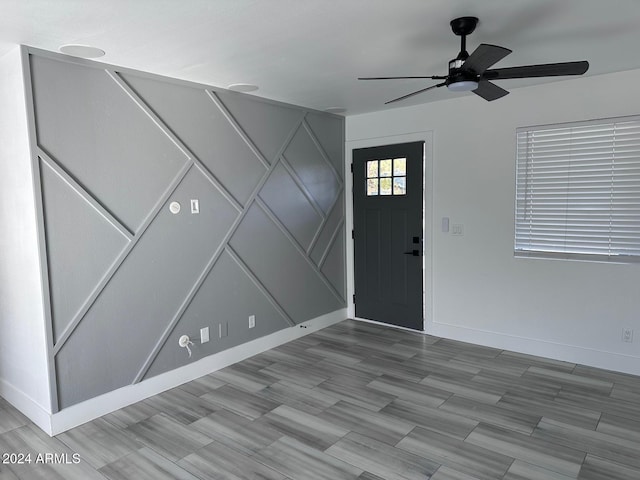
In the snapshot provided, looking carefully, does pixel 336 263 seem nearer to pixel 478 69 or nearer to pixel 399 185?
pixel 399 185

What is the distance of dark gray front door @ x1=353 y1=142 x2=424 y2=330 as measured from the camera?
4.85 meters

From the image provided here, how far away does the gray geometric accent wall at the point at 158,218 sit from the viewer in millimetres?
2900

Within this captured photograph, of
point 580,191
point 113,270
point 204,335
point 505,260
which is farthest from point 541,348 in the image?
point 113,270

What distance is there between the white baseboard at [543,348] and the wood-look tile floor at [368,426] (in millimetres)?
94

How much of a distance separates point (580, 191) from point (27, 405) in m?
4.75

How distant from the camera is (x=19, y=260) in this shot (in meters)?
2.98

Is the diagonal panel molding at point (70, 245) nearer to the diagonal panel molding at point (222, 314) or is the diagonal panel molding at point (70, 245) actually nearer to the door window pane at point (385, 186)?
the diagonal panel molding at point (222, 314)

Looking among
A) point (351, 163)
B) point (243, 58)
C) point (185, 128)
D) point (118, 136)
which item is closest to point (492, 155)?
point (351, 163)

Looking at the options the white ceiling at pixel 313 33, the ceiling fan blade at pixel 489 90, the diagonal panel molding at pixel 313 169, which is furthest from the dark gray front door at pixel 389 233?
the ceiling fan blade at pixel 489 90

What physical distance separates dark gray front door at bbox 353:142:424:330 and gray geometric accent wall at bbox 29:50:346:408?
76cm

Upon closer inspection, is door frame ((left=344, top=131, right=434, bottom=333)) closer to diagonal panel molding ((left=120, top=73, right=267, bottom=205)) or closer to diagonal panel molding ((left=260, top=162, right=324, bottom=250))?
diagonal panel molding ((left=260, top=162, right=324, bottom=250))

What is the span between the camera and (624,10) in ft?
7.75

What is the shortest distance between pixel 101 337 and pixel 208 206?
1.33 m

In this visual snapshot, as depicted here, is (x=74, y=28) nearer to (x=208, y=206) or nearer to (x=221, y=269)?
(x=208, y=206)
